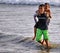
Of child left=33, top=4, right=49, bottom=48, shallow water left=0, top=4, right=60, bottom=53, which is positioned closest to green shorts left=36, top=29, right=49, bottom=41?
child left=33, top=4, right=49, bottom=48

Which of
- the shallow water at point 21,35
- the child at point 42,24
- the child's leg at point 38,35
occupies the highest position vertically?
the child at point 42,24

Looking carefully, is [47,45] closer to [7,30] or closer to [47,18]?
[47,18]

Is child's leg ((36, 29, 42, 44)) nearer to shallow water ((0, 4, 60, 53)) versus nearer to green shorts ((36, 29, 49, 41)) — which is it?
green shorts ((36, 29, 49, 41))

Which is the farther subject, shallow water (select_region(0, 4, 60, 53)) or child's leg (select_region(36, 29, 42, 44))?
child's leg (select_region(36, 29, 42, 44))

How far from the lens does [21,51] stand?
12.2 metres

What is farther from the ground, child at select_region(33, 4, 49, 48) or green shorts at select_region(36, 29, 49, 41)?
child at select_region(33, 4, 49, 48)

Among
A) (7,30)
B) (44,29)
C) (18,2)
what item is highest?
(44,29)

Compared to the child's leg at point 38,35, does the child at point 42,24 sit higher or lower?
higher

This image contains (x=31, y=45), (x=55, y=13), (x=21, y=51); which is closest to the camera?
(x=21, y=51)

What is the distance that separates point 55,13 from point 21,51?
12993mm

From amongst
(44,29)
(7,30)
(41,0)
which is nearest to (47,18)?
(44,29)

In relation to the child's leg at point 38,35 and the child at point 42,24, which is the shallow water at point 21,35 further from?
the child at point 42,24

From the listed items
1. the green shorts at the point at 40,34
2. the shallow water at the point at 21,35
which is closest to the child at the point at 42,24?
the green shorts at the point at 40,34

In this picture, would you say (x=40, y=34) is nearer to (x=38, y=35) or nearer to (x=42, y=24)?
(x=38, y=35)
